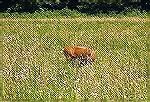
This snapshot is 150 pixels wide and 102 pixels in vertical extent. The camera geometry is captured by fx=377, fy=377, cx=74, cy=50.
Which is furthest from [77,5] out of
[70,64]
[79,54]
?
[70,64]

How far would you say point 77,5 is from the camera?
36.7 m

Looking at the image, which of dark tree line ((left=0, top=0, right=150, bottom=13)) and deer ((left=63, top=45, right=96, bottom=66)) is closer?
deer ((left=63, top=45, right=96, bottom=66))

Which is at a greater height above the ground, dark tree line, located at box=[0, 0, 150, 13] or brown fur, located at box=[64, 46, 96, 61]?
dark tree line, located at box=[0, 0, 150, 13]

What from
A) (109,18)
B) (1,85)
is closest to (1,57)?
(1,85)

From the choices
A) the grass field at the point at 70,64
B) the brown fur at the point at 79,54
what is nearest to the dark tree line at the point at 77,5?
the grass field at the point at 70,64

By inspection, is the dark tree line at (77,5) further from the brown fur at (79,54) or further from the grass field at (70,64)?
the brown fur at (79,54)

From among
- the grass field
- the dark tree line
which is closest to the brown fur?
the grass field

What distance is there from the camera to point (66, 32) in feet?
99.2

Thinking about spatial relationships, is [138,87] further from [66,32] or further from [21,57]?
[66,32]

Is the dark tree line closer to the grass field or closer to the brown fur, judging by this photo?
the grass field

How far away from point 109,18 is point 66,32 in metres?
6.02

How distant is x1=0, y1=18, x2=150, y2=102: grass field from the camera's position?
59.6ft

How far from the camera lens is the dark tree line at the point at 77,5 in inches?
1408

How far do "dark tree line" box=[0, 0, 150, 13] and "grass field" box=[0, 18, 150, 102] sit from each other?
2180 mm
